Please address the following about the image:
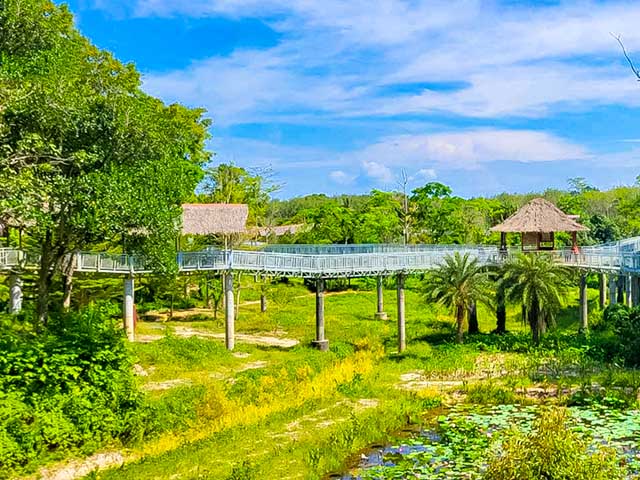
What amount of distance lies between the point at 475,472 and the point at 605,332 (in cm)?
1931

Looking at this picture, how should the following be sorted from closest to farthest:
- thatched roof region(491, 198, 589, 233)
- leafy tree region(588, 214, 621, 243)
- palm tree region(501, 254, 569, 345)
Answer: palm tree region(501, 254, 569, 345)
thatched roof region(491, 198, 589, 233)
leafy tree region(588, 214, 621, 243)

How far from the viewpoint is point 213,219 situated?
29719 mm

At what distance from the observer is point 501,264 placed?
3078cm

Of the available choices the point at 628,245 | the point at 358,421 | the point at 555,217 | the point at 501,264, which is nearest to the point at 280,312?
the point at 501,264

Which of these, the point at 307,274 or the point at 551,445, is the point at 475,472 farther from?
the point at 307,274

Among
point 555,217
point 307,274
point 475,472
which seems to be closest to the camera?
point 475,472

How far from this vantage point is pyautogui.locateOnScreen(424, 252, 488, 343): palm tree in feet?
88.4

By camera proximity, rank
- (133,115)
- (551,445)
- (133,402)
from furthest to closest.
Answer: (133,115)
(133,402)
(551,445)

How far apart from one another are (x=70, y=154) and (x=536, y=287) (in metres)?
18.6

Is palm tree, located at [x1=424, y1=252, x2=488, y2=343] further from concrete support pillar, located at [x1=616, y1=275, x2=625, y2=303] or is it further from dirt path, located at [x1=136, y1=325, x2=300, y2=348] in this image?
concrete support pillar, located at [x1=616, y1=275, x2=625, y2=303]

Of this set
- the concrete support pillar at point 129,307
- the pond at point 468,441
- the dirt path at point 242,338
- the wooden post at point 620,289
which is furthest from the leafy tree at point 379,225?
Answer: the pond at point 468,441

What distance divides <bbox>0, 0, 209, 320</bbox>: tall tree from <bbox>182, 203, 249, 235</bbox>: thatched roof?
6.06 m

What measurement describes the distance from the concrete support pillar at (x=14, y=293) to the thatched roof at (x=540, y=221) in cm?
2250

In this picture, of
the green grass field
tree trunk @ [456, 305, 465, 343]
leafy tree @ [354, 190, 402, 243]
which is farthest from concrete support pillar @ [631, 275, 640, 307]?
leafy tree @ [354, 190, 402, 243]
